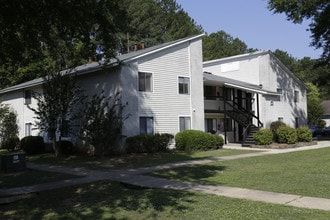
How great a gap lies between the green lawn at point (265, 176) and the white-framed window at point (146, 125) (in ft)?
25.2

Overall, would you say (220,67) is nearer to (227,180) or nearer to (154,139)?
(154,139)

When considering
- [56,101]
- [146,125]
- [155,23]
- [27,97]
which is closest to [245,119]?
[146,125]

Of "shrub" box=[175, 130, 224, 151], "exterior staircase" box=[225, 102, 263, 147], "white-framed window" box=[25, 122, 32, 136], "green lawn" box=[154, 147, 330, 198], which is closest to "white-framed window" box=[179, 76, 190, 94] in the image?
"shrub" box=[175, 130, 224, 151]

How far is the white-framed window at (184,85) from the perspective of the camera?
26094 mm

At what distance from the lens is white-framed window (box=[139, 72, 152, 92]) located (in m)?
23.9

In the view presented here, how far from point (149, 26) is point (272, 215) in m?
49.4

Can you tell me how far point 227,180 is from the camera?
39.5ft

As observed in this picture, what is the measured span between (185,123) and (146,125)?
11.0ft

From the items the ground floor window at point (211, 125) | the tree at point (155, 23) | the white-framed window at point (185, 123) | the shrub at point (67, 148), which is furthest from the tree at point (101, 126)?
the tree at point (155, 23)

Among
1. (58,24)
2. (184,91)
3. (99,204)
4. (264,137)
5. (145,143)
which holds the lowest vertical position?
(99,204)

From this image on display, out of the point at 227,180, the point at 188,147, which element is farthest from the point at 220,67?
the point at 227,180

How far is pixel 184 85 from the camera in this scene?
26.3 meters

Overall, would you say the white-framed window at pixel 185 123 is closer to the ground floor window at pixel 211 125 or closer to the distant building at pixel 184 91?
the distant building at pixel 184 91

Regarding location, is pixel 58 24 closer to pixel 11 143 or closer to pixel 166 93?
pixel 166 93
